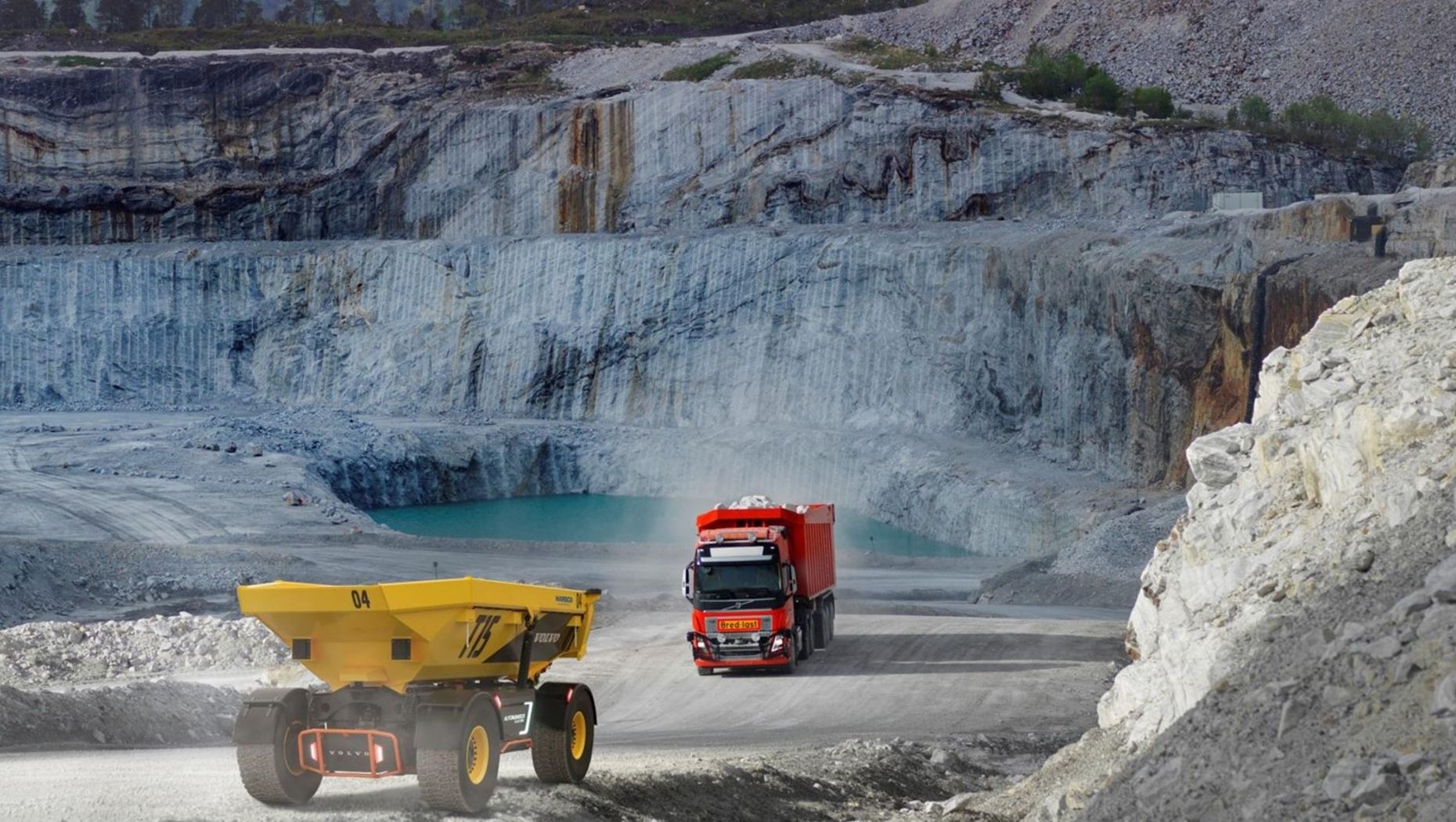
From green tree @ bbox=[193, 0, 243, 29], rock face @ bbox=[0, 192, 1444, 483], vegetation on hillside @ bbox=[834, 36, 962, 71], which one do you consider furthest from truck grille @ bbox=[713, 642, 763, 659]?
green tree @ bbox=[193, 0, 243, 29]

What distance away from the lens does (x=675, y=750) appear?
16.4 metres

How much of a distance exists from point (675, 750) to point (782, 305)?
37.9m

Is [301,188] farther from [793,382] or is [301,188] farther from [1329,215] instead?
[1329,215]

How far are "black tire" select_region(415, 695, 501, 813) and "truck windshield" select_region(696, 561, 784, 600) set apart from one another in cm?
993

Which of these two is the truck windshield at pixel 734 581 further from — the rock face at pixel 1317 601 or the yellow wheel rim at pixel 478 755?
the yellow wheel rim at pixel 478 755

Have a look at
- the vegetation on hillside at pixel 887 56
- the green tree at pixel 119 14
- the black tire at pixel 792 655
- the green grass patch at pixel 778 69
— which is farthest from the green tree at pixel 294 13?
the black tire at pixel 792 655

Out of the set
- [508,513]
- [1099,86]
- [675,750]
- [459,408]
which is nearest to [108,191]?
[459,408]

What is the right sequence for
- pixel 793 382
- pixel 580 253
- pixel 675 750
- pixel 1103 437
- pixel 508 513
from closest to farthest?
pixel 675 750 < pixel 1103 437 < pixel 508 513 < pixel 793 382 < pixel 580 253

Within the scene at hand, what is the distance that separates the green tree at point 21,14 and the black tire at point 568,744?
9770cm

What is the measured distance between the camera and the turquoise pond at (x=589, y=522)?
4288 centimetres

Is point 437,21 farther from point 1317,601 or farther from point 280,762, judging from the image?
point 1317,601

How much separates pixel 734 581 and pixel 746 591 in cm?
21

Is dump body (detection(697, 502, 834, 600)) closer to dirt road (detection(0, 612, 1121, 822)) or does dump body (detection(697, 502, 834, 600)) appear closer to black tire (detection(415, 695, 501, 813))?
dirt road (detection(0, 612, 1121, 822))

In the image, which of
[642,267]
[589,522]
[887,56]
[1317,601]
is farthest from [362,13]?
[1317,601]
